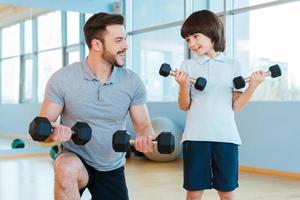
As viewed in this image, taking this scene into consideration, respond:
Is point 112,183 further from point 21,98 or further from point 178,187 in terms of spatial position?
point 21,98

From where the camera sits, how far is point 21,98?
211 inches

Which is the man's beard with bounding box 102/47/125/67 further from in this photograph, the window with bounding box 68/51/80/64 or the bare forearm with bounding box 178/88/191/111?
the window with bounding box 68/51/80/64

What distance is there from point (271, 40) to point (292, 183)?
53.9 inches

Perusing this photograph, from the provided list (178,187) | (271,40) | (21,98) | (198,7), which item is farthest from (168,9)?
(178,187)

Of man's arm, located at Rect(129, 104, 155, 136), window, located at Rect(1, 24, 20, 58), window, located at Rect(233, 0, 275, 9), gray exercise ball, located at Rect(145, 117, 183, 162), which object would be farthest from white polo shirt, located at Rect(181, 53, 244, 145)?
window, located at Rect(1, 24, 20, 58)

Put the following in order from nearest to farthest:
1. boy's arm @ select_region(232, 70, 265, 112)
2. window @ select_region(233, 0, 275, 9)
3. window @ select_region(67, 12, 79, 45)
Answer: boy's arm @ select_region(232, 70, 265, 112), window @ select_region(233, 0, 275, 9), window @ select_region(67, 12, 79, 45)

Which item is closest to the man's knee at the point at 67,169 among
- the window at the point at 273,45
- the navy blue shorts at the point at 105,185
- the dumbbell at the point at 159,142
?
the navy blue shorts at the point at 105,185

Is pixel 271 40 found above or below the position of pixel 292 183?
above

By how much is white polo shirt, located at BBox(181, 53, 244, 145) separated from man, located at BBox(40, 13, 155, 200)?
0.76 feet

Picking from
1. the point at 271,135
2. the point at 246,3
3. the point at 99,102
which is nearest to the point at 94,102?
the point at 99,102

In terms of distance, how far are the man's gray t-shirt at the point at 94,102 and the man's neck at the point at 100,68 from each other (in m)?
0.02

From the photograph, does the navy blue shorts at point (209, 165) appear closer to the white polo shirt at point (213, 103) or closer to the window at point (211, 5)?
the white polo shirt at point (213, 103)

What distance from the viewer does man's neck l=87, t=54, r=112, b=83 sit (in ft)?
5.63

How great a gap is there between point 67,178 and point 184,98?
1.96ft
